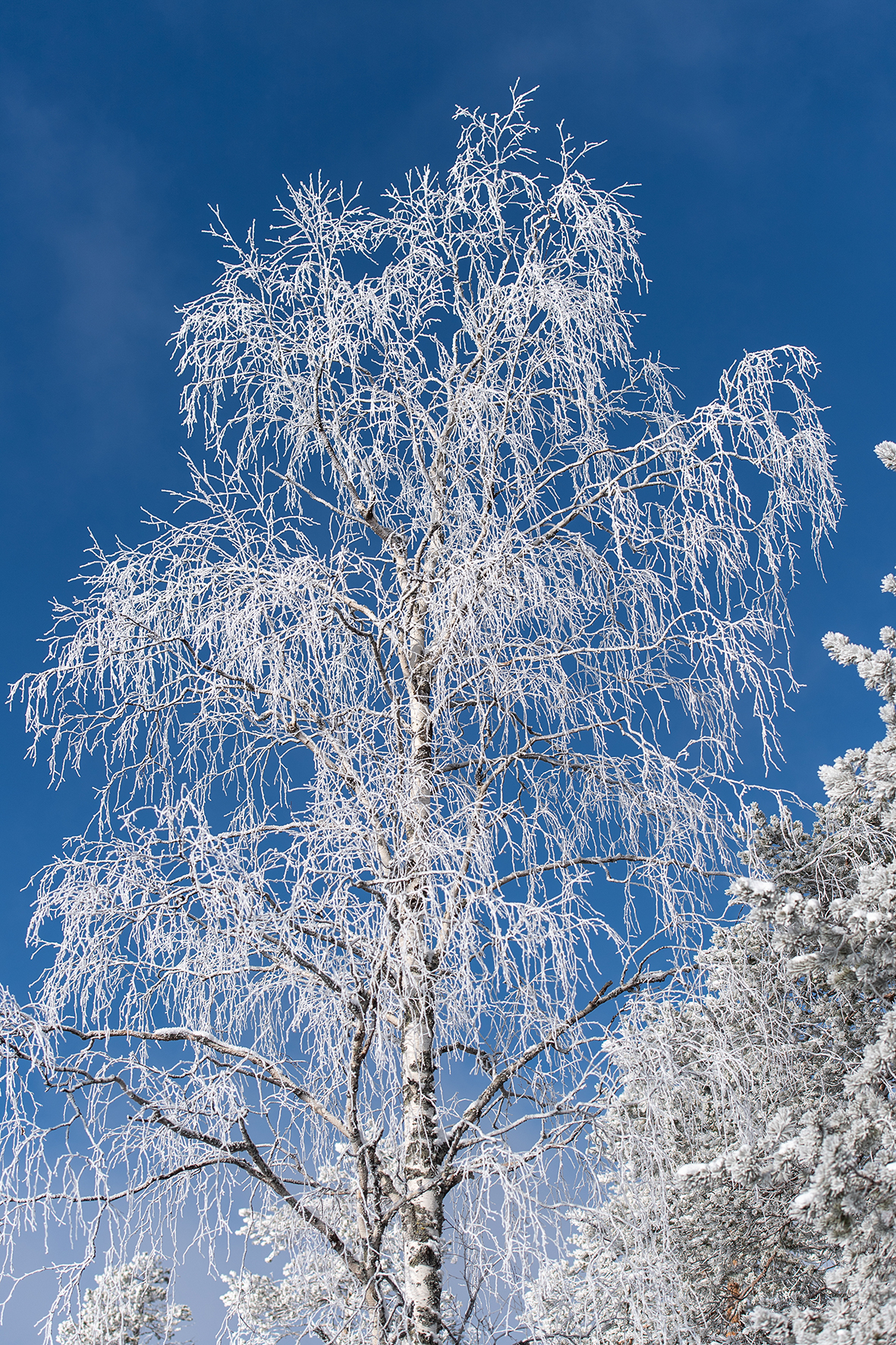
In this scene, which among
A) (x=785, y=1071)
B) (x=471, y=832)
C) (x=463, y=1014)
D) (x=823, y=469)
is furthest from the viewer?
(x=823, y=469)

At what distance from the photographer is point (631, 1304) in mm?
3473

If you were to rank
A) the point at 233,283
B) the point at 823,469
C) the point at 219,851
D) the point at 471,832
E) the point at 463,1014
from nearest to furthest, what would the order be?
1. the point at 463,1014
2. the point at 219,851
3. the point at 471,832
4. the point at 823,469
5. the point at 233,283

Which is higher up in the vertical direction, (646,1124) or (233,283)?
(233,283)

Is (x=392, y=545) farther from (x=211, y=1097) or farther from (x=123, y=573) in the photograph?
(x=211, y=1097)

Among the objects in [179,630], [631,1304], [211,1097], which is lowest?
[631,1304]

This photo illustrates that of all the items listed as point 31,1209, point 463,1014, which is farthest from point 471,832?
point 31,1209

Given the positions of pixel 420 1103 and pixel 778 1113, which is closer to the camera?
pixel 420 1103

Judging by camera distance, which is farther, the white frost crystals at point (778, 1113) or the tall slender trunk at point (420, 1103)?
the white frost crystals at point (778, 1113)

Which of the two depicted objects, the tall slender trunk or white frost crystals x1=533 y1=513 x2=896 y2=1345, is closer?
the tall slender trunk

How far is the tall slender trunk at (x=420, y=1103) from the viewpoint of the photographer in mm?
3424

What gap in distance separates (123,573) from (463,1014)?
2575 millimetres

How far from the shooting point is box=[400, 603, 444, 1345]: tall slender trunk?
11.2ft

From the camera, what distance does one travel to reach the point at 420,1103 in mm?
3990

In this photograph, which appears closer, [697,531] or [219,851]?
[219,851]
